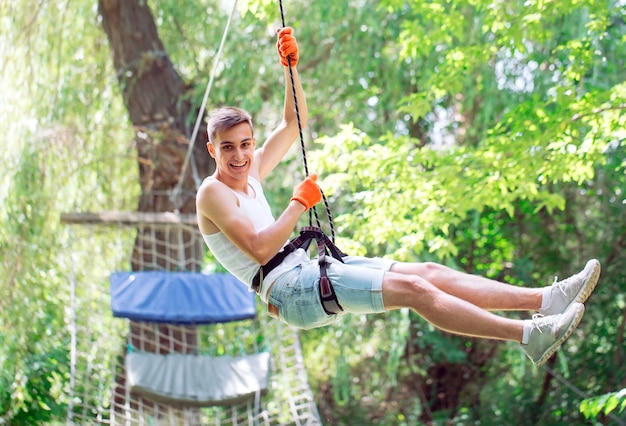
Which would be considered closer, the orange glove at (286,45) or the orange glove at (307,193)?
the orange glove at (307,193)

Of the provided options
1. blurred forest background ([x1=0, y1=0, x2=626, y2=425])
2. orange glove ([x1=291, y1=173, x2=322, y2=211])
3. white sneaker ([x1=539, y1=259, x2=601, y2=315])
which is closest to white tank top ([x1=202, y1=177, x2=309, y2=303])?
orange glove ([x1=291, y1=173, x2=322, y2=211])

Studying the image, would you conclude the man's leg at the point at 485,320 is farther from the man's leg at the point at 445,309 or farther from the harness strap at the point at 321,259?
the harness strap at the point at 321,259

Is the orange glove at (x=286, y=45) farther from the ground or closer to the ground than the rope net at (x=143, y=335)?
farther from the ground

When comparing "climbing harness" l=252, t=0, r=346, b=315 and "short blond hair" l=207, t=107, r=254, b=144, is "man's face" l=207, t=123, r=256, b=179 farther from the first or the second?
"climbing harness" l=252, t=0, r=346, b=315

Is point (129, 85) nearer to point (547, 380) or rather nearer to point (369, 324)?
point (369, 324)

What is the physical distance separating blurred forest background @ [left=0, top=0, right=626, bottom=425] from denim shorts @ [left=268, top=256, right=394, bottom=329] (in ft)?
4.82

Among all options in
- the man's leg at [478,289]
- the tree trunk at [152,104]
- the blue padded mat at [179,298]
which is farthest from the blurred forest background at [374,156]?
the man's leg at [478,289]

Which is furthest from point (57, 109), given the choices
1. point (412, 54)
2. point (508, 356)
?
point (508, 356)

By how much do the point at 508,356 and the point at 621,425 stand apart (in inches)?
49.3

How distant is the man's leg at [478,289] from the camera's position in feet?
7.36

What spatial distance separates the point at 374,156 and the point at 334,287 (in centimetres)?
175

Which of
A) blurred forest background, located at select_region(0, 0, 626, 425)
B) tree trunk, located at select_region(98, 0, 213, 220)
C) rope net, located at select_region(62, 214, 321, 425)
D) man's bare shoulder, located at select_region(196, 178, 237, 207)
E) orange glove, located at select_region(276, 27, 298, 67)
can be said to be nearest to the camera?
man's bare shoulder, located at select_region(196, 178, 237, 207)

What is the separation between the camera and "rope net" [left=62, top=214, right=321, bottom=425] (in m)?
4.46

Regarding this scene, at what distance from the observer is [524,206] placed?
5.91 metres
